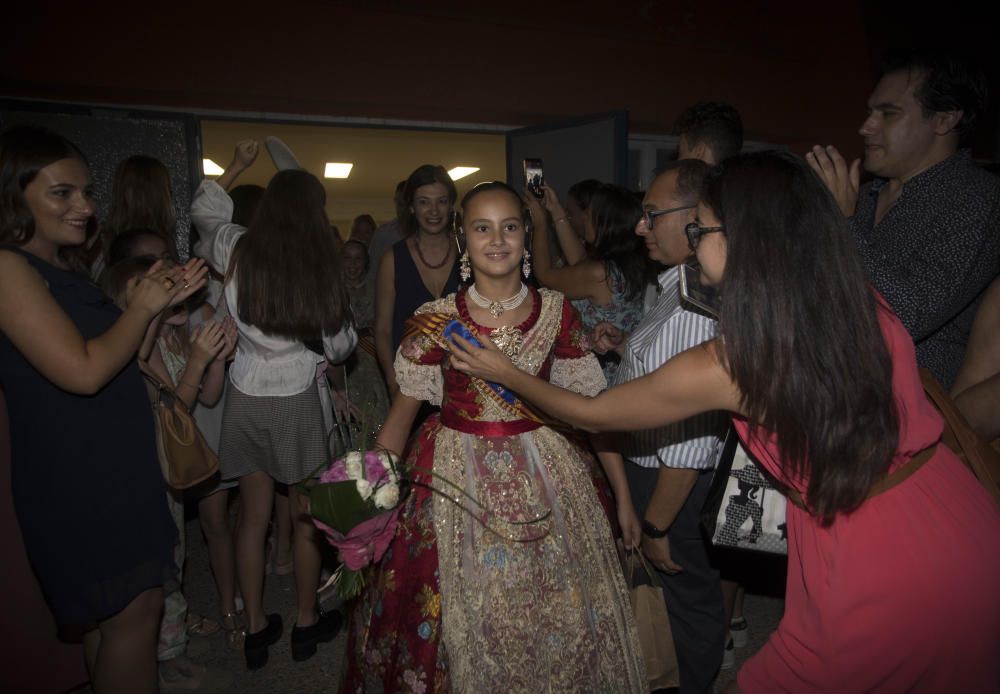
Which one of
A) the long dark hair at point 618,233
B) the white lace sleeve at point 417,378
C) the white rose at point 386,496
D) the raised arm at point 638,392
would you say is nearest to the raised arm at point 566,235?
the long dark hair at point 618,233

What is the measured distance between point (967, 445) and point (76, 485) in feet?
7.67

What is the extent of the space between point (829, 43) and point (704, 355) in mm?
7435

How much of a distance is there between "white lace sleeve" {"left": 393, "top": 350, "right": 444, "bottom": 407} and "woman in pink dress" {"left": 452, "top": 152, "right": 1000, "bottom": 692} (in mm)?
935

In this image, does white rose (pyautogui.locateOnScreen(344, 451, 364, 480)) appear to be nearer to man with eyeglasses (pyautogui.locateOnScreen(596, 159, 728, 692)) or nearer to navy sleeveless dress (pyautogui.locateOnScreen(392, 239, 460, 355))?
man with eyeglasses (pyautogui.locateOnScreen(596, 159, 728, 692))

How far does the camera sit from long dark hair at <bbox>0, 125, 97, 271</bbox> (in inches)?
68.7

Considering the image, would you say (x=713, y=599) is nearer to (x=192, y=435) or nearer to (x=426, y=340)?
(x=426, y=340)

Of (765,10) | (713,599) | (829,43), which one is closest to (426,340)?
(713,599)

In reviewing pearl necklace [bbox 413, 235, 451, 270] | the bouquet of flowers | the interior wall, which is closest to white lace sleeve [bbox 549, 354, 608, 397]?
the bouquet of flowers

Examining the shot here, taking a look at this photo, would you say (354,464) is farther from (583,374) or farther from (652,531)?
(652,531)

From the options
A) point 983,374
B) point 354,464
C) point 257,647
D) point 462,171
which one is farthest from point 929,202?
point 462,171

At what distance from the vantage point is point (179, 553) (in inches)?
104

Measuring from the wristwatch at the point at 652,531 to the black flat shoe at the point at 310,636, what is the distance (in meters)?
1.60

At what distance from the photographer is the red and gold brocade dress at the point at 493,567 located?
1.72 metres

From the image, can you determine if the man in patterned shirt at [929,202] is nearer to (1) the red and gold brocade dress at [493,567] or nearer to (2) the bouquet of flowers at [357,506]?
(1) the red and gold brocade dress at [493,567]
